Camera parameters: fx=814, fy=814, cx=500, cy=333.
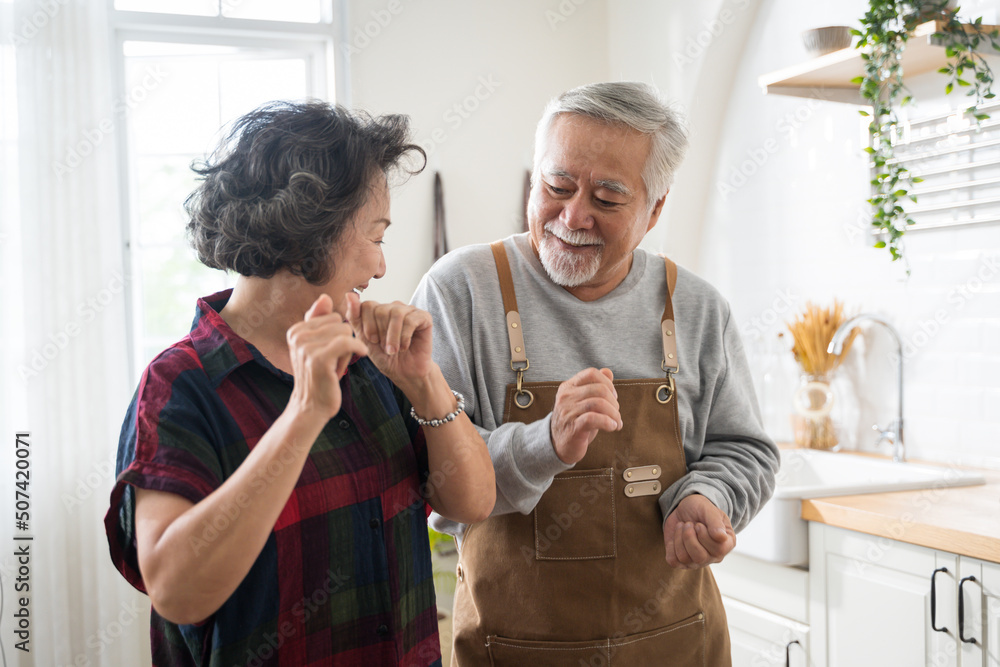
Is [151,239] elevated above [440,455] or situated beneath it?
elevated above

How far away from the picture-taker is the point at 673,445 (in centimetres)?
155

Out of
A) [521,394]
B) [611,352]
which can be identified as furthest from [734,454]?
[521,394]

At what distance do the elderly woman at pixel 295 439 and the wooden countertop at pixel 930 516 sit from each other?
1184mm

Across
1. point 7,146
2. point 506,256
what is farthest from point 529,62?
point 506,256

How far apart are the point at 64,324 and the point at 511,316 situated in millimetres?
2218

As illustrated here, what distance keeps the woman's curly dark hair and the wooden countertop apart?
4.97 ft

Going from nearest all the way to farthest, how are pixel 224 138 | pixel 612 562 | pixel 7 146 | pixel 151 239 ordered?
pixel 224 138
pixel 612 562
pixel 7 146
pixel 151 239

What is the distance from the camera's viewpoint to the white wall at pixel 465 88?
347 centimetres

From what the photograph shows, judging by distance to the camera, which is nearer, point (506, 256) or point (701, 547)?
point (701, 547)

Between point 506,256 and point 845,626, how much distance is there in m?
1.36

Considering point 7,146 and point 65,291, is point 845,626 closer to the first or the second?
point 65,291

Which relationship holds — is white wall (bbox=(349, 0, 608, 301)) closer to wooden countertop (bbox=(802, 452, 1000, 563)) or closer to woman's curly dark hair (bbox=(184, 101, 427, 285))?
wooden countertop (bbox=(802, 452, 1000, 563))

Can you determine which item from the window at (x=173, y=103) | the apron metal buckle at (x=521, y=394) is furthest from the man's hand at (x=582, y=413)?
the window at (x=173, y=103)

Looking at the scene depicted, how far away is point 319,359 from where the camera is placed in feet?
2.86
